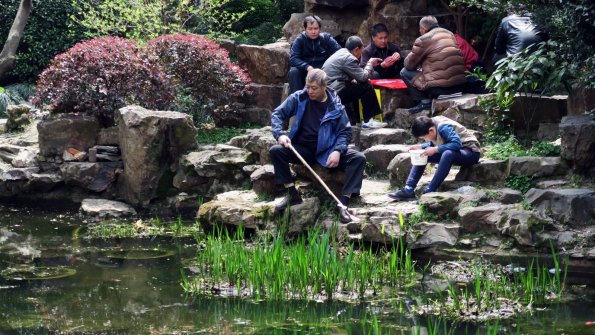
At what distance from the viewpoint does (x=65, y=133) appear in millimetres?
14195

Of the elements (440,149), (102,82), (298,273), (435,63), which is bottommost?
(298,273)

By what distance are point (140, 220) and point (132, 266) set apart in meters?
2.17

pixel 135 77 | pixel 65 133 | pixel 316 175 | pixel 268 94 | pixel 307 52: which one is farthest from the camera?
pixel 268 94

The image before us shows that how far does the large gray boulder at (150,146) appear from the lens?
43.6 feet

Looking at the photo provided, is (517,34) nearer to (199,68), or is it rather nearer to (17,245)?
(199,68)

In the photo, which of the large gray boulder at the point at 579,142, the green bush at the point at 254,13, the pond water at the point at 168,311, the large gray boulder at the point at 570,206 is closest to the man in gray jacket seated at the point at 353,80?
the large gray boulder at the point at 579,142

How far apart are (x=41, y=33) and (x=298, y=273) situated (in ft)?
41.9

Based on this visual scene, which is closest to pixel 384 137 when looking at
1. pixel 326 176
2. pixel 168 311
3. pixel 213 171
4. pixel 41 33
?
pixel 326 176

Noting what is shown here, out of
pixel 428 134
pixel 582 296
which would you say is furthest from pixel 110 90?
pixel 582 296

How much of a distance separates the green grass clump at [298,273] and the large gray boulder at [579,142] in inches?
107

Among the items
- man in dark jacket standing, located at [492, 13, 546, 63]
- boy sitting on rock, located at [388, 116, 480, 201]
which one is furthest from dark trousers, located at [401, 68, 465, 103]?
boy sitting on rock, located at [388, 116, 480, 201]

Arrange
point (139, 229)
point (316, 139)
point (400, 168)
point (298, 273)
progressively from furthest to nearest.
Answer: point (139, 229) → point (400, 168) → point (316, 139) → point (298, 273)

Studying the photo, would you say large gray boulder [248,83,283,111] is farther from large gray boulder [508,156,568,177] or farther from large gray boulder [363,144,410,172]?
large gray boulder [508,156,568,177]

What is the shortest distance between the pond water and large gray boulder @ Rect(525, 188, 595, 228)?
1341mm
